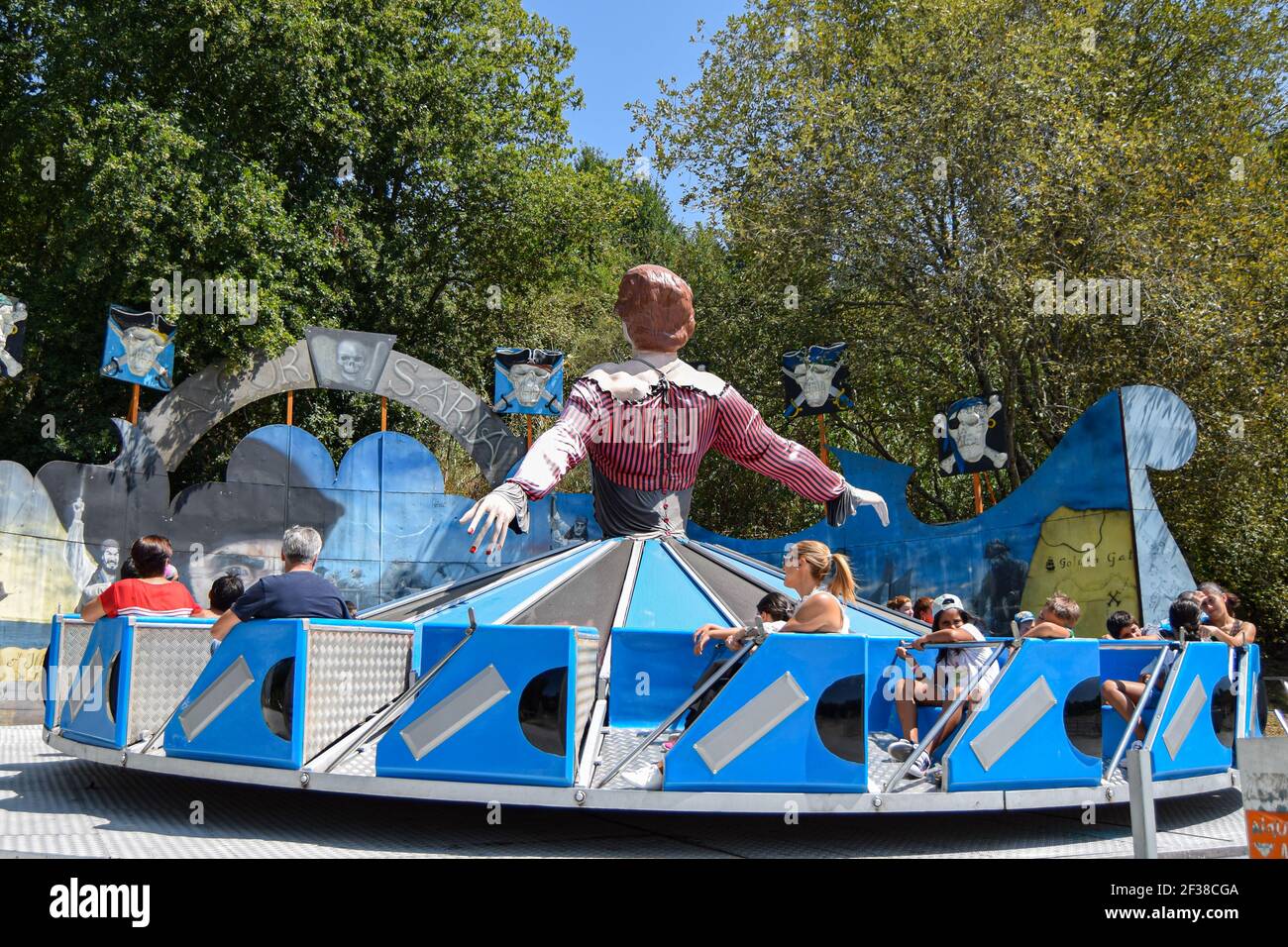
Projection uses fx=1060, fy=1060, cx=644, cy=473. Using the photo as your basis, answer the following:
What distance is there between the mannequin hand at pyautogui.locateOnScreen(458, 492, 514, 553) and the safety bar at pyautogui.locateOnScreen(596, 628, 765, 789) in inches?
66.1

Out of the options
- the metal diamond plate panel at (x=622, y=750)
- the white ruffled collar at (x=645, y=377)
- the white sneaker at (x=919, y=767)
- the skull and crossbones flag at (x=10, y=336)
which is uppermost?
the skull and crossbones flag at (x=10, y=336)

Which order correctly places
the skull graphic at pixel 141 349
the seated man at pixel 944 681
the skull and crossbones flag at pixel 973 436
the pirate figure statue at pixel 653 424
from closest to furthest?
the seated man at pixel 944 681 < the pirate figure statue at pixel 653 424 < the skull and crossbones flag at pixel 973 436 < the skull graphic at pixel 141 349

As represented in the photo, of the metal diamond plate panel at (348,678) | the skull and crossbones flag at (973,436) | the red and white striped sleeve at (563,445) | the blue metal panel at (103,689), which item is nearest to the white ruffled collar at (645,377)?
the red and white striped sleeve at (563,445)

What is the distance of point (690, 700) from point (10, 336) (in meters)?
12.1

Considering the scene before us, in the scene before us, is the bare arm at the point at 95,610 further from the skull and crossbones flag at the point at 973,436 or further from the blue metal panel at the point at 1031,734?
the skull and crossbones flag at the point at 973,436

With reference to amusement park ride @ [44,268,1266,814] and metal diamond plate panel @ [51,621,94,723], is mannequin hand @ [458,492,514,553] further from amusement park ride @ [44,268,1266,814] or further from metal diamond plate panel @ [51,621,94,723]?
metal diamond plate panel @ [51,621,94,723]

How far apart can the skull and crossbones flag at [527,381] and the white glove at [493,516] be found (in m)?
12.9

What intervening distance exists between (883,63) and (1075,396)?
6.87 m

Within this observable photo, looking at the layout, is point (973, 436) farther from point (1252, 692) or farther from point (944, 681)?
point (944, 681)

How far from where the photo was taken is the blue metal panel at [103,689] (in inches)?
262

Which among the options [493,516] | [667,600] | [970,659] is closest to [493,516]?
[493,516]

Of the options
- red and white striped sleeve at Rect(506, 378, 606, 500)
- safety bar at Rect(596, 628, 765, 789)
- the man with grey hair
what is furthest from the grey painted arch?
safety bar at Rect(596, 628, 765, 789)

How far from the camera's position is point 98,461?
2166cm

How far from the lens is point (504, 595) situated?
304 inches
